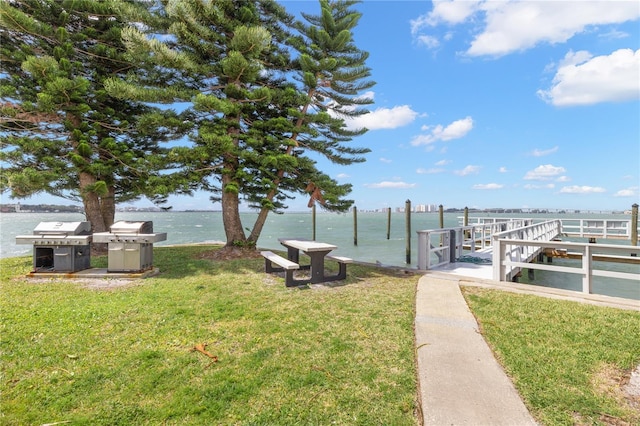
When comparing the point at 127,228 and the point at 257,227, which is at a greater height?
the point at 127,228

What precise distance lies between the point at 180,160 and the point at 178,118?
1675 millimetres

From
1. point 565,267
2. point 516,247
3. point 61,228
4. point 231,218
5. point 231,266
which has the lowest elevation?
point 231,266

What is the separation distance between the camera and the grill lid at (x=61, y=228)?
623cm

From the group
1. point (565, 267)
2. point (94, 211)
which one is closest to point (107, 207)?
point (94, 211)

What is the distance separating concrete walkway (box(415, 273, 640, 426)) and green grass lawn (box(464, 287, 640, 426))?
154 mm

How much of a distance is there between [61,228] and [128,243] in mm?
1450

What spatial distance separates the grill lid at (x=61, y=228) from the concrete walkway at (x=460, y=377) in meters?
7.31

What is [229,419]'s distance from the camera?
215 centimetres

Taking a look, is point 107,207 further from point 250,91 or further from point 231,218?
point 250,91

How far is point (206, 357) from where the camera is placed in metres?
3.07

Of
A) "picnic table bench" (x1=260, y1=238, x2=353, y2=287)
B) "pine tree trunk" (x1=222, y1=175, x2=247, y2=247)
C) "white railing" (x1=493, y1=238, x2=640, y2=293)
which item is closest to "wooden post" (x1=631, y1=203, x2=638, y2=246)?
"white railing" (x1=493, y1=238, x2=640, y2=293)

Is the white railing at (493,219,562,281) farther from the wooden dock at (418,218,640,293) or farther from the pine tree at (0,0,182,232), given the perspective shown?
the pine tree at (0,0,182,232)

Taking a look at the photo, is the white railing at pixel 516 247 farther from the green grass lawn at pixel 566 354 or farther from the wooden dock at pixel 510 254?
the green grass lawn at pixel 566 354

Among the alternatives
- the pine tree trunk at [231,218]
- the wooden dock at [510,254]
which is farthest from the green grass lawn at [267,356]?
the pine tree trunk at [231,218]
